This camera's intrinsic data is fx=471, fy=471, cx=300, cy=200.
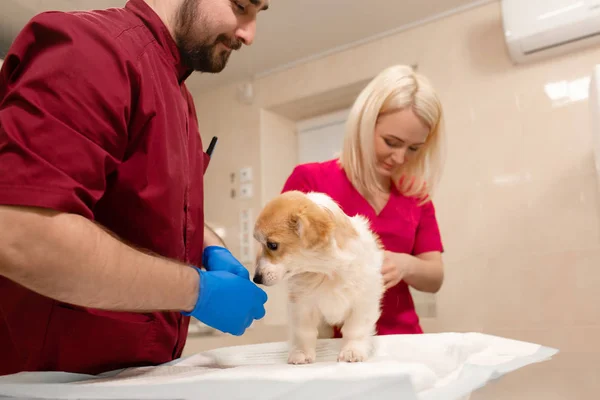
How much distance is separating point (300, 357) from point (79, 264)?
21.6 inches

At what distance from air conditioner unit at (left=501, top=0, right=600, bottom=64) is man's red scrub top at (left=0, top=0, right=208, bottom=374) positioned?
1872 mm

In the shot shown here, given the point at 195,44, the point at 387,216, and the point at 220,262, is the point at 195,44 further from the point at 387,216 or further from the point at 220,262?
the point at 387,216

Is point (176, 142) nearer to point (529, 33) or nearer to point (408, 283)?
point (408, 283)

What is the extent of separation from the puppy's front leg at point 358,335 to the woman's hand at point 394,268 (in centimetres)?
19

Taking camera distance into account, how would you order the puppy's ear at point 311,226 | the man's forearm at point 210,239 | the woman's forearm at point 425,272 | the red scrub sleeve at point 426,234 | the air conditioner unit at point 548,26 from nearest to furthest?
1. the puppy's ear at point 311,226
2. the man's forearm at point 210,239
3. the woman's forearm at point 425,272
4. the red scrub sleeve at point 426,234
5. the air conditioner unit at point 548,26

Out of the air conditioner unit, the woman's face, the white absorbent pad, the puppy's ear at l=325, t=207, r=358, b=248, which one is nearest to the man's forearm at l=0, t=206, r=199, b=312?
the white absorbent pad

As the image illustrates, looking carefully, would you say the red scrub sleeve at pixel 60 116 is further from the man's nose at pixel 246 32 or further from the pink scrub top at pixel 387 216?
the pink scrub top at pixel 387 216

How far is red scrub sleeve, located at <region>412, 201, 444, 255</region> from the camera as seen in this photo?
163cm

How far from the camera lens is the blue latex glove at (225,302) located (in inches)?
32.4

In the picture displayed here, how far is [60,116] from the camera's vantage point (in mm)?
636

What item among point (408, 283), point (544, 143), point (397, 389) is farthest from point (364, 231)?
point (544, 143)

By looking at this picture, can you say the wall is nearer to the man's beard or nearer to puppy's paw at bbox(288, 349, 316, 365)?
puppy's paw at bbox(288, 349, 316, 365)

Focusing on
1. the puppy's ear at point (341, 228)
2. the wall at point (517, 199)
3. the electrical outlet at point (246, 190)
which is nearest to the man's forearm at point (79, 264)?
the puppy's ear at point (341, 228)

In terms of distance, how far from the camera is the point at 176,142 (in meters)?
0.88
